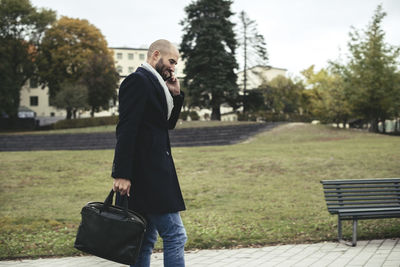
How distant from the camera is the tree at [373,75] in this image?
106 ft

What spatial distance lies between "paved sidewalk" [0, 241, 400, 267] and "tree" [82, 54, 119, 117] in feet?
143

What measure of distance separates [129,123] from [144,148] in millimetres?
223

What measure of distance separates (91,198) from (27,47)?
4984 centimetres

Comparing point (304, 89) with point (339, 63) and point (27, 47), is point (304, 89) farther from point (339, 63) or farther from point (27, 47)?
point (27, 47)

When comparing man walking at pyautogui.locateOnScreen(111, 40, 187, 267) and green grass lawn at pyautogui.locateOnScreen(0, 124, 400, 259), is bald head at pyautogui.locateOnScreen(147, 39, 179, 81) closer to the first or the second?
man walking at pyautogui.locateOnScreen(111, 40, 187, 267)

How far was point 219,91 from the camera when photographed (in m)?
44.0

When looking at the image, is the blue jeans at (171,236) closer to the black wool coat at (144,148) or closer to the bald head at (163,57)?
the black wool coat at (144,148)

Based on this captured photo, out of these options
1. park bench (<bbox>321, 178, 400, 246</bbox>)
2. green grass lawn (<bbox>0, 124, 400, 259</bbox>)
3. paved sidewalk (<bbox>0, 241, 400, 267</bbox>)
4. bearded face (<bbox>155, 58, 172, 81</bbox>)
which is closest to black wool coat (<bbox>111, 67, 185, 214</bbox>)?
bearded face (<bbox>155, 58, 172, 81</bbox>)

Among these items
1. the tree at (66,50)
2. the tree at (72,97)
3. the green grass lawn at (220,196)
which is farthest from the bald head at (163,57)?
the tree at (66,50)

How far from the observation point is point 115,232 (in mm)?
2855

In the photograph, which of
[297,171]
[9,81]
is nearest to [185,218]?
[297,171]

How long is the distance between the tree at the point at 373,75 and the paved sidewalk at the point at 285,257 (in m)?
Answer: 29.6

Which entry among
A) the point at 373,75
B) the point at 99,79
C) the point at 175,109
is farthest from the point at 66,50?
the point at 175,109

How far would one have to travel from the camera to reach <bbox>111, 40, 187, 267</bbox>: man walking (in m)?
2.90
